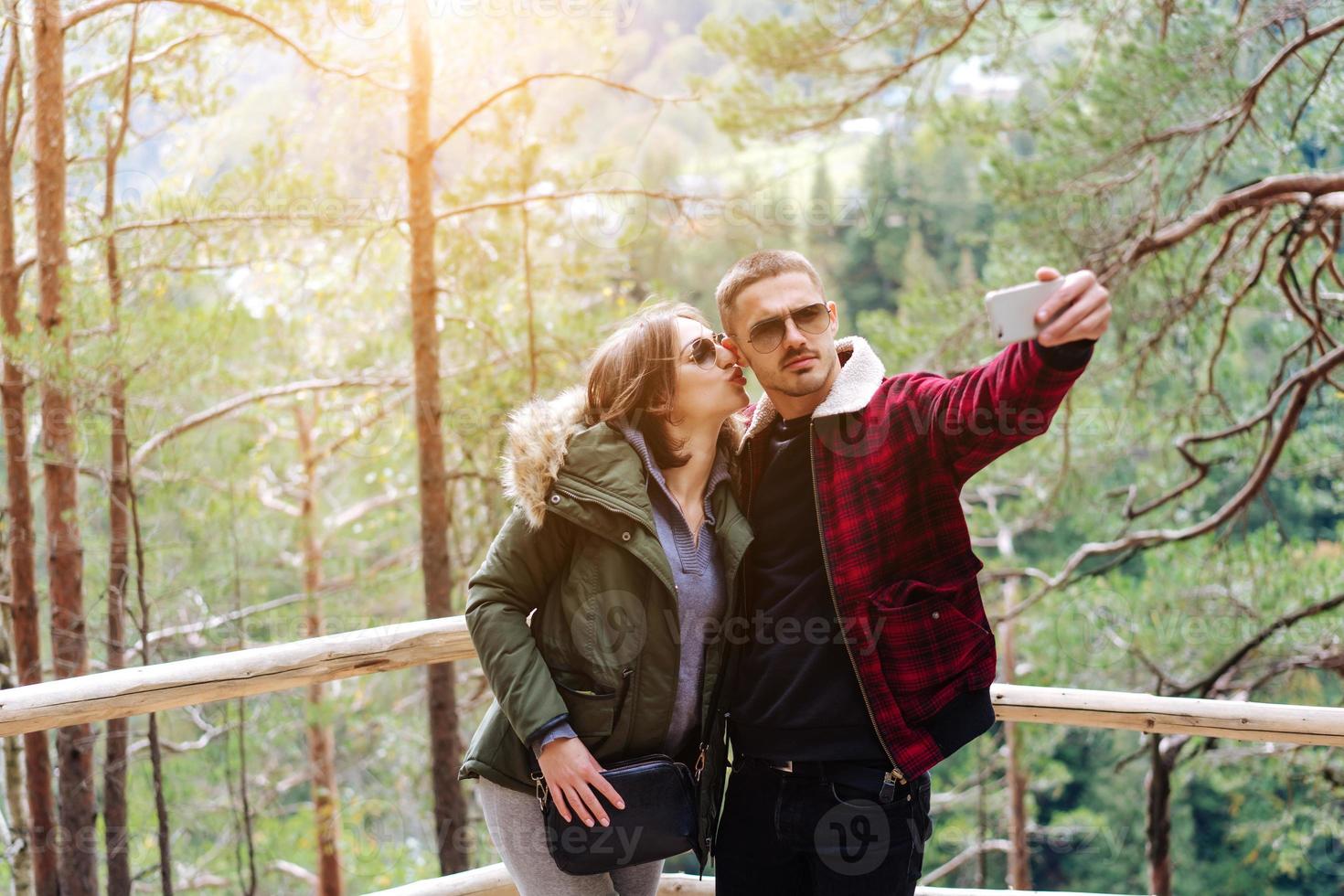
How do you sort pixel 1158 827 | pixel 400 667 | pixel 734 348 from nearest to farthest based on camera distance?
1. pixel 734 348
2. pixel 400 667
3. pixel 1158 827

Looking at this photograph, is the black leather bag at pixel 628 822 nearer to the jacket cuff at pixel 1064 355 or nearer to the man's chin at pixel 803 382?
the man's chin at pixel 803 382

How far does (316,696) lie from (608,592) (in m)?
7.83

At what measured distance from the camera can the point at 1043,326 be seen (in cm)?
123

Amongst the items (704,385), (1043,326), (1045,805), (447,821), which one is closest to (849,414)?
(704,385)

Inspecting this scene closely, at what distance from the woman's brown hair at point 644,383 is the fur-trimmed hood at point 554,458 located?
1.8 inches

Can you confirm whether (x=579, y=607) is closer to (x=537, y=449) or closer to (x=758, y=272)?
(x=537, y=449)

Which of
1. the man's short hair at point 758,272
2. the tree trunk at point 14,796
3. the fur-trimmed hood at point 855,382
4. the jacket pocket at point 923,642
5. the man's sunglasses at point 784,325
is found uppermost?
the man's short hair at point 758,272

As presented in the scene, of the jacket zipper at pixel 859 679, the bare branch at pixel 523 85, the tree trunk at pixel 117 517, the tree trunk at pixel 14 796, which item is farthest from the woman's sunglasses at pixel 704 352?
the tree trunk at pixel 14 796

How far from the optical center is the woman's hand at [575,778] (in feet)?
4.71

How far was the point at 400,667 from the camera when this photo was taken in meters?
2.10

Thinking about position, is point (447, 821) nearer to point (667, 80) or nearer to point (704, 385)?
point (704, 385)

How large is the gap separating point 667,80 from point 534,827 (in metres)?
26.5

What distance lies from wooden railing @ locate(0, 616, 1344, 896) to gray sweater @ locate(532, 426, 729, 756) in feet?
2.36

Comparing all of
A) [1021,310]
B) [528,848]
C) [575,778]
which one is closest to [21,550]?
[528,848]
